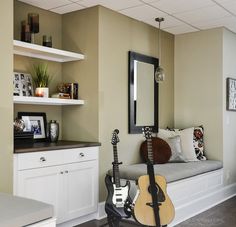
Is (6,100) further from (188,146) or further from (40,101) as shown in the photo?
(188,146)

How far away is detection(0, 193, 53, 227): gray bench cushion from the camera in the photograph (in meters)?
1.00

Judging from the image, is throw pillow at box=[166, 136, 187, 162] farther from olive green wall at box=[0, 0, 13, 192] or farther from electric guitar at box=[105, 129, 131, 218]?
olive green wall at box=[0, 0, 13, 192]

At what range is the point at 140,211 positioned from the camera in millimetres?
2875

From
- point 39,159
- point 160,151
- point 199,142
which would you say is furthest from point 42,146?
point 199,142

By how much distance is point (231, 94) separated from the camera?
185 inches

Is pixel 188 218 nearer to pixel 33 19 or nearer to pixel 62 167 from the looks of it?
pixel 62 167

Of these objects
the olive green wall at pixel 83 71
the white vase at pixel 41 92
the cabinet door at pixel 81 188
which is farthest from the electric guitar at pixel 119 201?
the white vase at pixel 41 92

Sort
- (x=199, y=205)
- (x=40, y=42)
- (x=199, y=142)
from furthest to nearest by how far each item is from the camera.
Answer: (x=199, y=142) < (x=199, y=205) < (x=40, y=42)

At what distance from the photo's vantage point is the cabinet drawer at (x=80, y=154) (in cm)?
324

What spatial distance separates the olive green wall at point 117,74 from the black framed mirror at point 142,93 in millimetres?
82

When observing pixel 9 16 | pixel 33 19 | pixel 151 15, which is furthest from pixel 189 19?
pixel 9 16

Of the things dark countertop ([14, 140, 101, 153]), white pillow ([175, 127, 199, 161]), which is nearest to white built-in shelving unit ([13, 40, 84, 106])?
dark countertop ([14, 140, 101, 153])

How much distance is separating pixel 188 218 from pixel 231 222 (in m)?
0.45

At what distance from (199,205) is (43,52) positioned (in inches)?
98.7
